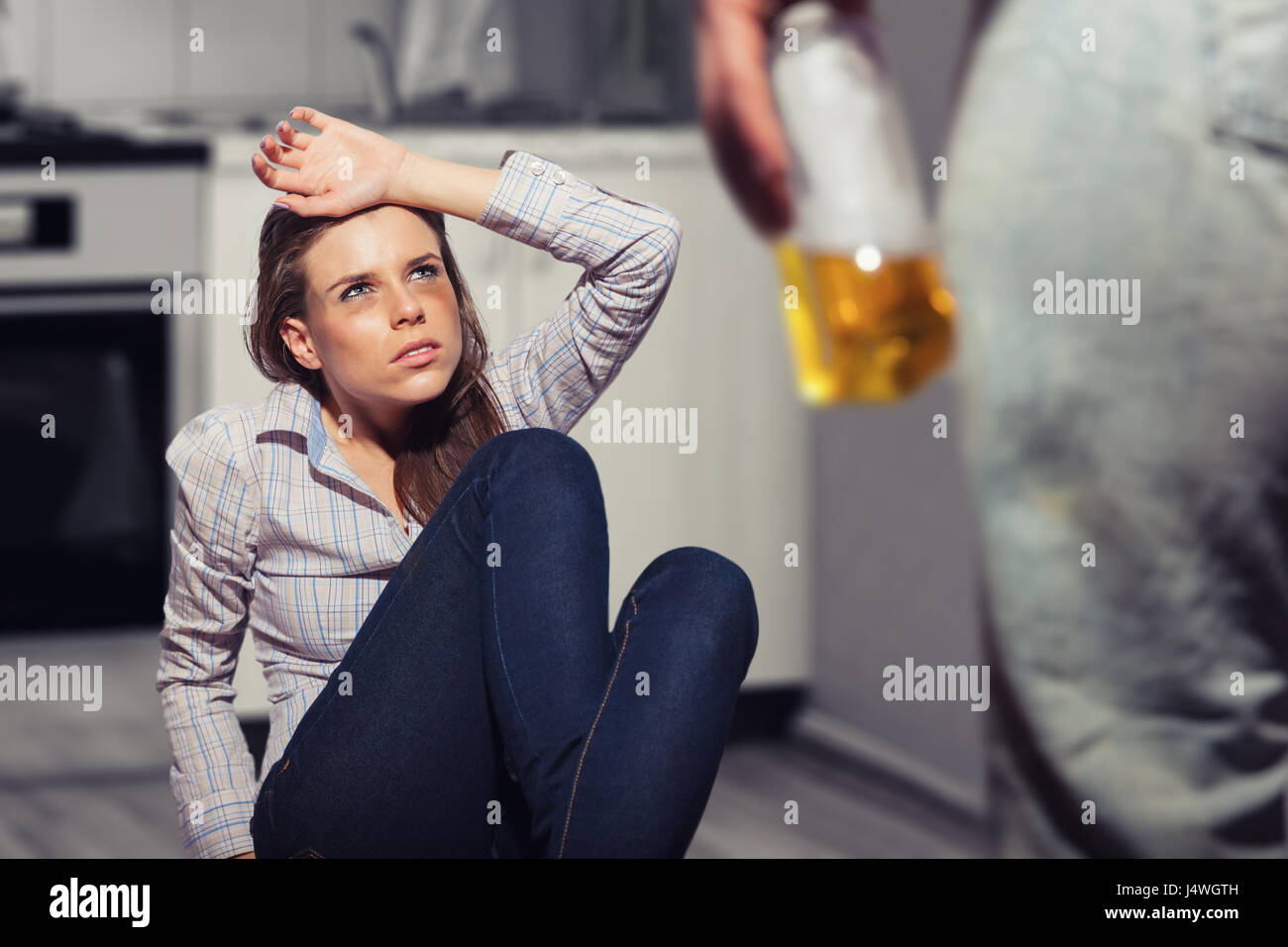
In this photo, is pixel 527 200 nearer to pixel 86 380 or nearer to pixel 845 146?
pixel 845 146

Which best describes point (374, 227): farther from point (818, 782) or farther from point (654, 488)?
point (818, 782)

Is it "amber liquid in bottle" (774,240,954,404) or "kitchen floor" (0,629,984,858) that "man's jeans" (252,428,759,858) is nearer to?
"amber liquid in bottle" (774,240,954,404)

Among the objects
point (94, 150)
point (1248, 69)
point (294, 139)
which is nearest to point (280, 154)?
point (294, 139)

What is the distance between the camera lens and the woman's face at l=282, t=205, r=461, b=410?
86cm

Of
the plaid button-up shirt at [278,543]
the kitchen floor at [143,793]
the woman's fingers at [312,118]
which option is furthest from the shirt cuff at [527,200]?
the kitchen floor at [143,793]

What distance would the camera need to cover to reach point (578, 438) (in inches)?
62.6

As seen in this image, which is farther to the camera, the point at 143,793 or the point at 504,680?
the point at 143,793

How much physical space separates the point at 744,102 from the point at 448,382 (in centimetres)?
24

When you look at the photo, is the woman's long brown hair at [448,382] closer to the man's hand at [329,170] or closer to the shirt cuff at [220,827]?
the man's hand at [329,170]

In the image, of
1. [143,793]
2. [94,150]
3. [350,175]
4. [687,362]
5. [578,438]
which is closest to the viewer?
[350,175]

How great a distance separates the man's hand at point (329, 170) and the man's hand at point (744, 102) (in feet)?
0.62

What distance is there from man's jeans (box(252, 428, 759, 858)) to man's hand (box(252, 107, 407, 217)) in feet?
0.54
